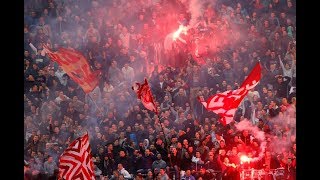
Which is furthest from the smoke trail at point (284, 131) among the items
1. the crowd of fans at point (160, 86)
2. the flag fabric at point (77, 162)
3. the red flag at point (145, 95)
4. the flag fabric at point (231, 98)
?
the flag fabric at point (77, 162)

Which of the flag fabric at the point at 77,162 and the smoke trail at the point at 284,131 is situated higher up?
the smoke trail at the point at 284,131

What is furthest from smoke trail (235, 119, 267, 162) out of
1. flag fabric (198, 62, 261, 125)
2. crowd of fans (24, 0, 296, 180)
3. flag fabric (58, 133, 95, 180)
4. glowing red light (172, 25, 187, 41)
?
flag fabric (58, 133, 95, 180)

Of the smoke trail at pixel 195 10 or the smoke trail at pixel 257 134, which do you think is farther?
the smoke trail at pixel 195 10

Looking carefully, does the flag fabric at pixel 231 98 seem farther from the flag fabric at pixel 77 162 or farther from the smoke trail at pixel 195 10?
the flag fabric at pixel 77 162

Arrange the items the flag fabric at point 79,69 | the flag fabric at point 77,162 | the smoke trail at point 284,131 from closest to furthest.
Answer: the smoke trail at point 284,131, the flag fabric at point 77,162, the flag fabric at point 79,69

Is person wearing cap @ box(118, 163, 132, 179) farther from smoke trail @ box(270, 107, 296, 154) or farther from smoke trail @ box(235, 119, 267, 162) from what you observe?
smoke trail @ box(270, 107, 296, 154)

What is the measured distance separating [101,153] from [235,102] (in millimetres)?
2055

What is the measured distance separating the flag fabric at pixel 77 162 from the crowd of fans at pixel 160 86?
10cm

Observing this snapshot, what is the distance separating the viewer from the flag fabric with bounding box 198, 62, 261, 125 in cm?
818

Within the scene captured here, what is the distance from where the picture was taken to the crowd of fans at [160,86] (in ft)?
26.8

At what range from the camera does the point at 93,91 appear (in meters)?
8.36

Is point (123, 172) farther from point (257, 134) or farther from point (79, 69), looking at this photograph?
point (257, 134)

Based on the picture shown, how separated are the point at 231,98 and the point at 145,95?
1228 mm
